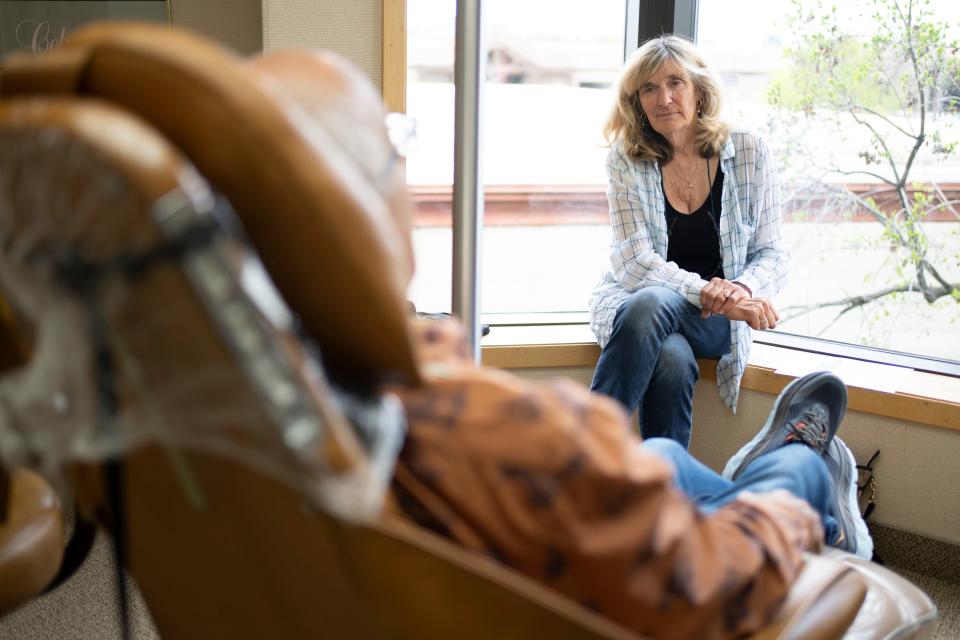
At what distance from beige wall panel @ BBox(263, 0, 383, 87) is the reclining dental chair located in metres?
1.77

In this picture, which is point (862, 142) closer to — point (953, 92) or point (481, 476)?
point (953, 92)

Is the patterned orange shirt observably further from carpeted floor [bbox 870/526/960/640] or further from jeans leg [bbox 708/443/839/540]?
carpeted floor [bbox 870/526/960/640]

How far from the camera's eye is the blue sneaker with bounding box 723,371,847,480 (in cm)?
161

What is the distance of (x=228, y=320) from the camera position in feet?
1.91

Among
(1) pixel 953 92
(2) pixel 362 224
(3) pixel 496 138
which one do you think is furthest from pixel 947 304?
(2) pixel 362 224

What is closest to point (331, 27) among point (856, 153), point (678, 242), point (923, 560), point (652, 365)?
point (678, 242)

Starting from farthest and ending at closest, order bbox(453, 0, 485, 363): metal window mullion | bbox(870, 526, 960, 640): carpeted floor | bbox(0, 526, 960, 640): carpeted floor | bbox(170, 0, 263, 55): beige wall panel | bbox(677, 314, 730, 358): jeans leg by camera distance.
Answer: bbox(170, 0, 263, 55): beige wall panel
bbox(677, 314, 730, 358): jeans leg
bbox(870, 526, 960, 640): carpeted floor
bbox(0, 526, 960, 640): carpeted floor
bbox(453, 0, 485, 363): metal window mullion

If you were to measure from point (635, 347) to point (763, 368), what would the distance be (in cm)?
37

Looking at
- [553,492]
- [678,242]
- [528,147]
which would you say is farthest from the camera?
[528,147]

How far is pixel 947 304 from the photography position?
242 centimetres

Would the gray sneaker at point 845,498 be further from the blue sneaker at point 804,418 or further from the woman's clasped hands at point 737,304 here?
the woman's clasped hands at point 737,304

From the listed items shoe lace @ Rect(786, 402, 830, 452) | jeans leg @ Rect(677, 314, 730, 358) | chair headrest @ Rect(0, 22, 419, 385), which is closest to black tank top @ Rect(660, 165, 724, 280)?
jeans leg @ Rect(677, 314, 730, 358)

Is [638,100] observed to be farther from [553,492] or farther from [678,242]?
[553,492]

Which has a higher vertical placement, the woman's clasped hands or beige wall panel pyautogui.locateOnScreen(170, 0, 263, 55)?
beige wall panel pyautogui.locateOnScreen(170, 0, 263, 55)
